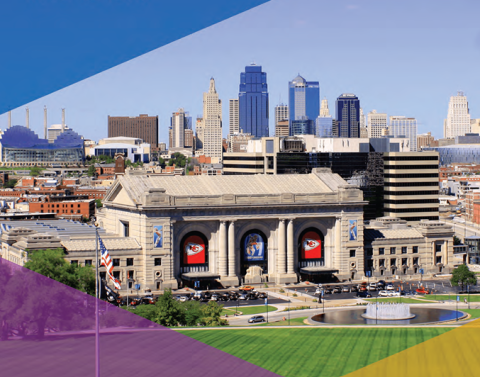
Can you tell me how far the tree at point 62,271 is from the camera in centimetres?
7294

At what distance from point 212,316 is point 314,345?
11860 millimetres

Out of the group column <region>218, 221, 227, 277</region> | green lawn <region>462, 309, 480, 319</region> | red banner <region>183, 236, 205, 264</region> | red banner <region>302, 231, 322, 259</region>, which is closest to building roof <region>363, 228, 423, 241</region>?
red banner <region>302, 231, 322, 259</region>

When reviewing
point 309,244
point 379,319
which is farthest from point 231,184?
point 379,319

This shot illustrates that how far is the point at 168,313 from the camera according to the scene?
68.5m

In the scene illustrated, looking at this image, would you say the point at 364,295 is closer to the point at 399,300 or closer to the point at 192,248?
the point at 399,300

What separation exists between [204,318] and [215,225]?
24.1 metres

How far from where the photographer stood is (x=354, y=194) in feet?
323

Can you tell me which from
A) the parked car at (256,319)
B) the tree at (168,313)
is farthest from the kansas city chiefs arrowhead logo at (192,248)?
the tree at (168,313)

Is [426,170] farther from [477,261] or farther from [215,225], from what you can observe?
[215,225]

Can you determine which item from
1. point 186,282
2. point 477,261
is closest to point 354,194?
point 186,282

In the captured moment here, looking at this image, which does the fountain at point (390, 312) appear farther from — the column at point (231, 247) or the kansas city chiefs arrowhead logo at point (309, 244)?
the kansas city chiefs arrowhead logo at point (309, 244)

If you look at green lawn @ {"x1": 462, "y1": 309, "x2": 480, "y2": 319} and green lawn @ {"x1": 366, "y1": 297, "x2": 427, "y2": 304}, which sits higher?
green lawn @ {"x1": 366, "y1": 297, "x2": 427, "y2": 304}

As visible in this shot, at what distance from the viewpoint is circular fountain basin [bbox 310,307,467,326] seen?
72.7 m
